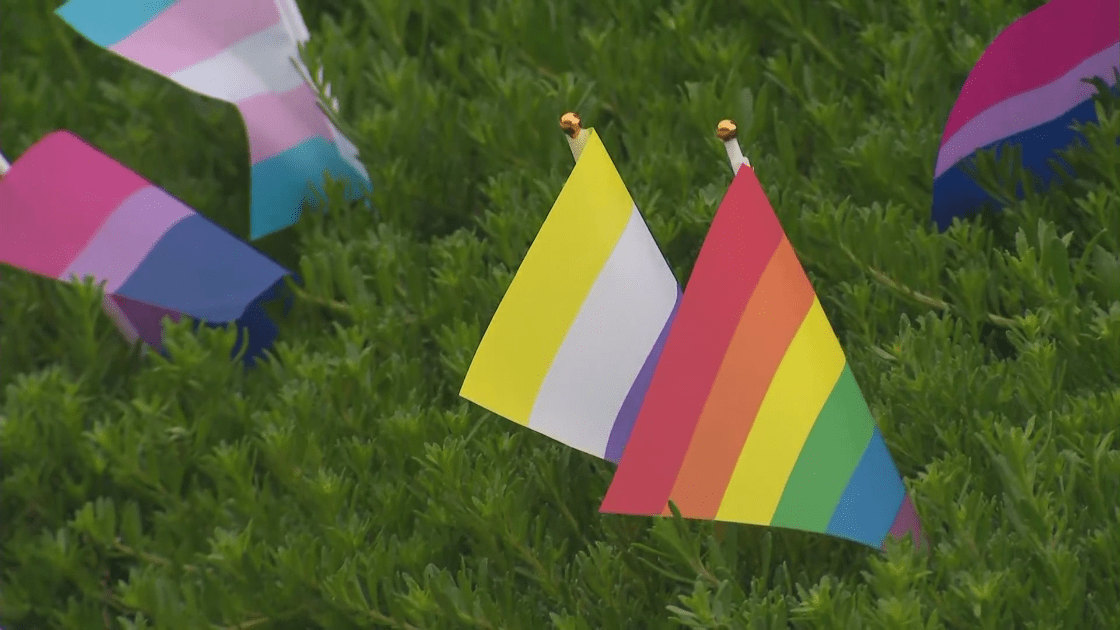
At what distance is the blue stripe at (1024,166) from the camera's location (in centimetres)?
168

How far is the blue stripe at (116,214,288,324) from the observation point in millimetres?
1902

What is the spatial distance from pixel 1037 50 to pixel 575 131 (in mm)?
708

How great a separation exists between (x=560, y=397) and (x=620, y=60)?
91 cm

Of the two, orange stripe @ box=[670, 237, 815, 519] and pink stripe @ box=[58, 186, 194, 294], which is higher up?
orange stripe @ box=[670, 237, 815, 519]

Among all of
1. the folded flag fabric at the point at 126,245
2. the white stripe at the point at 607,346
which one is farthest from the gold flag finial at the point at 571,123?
the folded flag fabric at the point at 126,245

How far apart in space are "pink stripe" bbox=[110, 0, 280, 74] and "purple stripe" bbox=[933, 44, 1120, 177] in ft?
3.79

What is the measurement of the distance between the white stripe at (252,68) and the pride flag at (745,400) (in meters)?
1.14

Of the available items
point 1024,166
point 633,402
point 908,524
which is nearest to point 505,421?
point 633,402

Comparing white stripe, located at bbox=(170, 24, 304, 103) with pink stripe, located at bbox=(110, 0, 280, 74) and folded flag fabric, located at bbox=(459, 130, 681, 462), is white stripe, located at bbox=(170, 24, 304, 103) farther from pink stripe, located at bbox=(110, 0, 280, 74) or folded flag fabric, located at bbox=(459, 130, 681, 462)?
folded flag fabric, located at bbox=(459, 130, 681, 462)

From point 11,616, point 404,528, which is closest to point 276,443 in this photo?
point 404,528

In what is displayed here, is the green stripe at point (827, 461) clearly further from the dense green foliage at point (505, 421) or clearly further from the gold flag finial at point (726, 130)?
the gold flag finial at point (726, 130)

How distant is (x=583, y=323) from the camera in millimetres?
1276

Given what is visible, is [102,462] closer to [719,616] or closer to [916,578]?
[719,616]

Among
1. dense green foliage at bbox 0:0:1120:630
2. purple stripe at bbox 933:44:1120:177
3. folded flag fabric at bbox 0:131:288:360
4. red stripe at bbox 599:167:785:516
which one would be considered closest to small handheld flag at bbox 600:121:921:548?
red stripe at bbox 599:167:785:516
